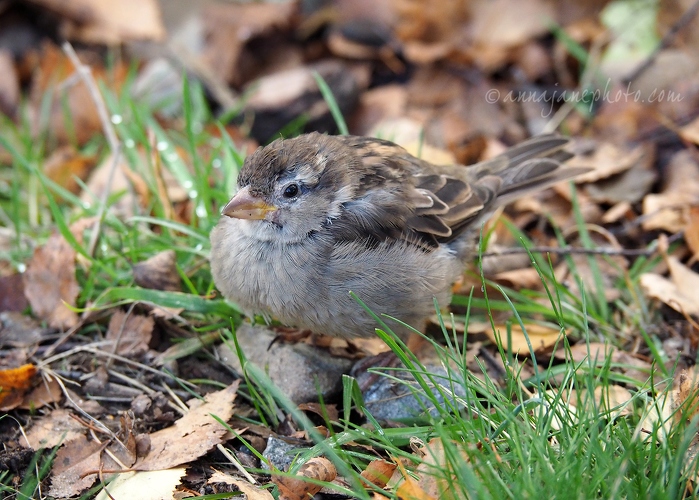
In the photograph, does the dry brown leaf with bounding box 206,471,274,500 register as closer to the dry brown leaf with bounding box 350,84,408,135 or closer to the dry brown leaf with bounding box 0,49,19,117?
the dry brown leaf with bounding box 350,84,408,135

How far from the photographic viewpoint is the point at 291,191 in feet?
11.1

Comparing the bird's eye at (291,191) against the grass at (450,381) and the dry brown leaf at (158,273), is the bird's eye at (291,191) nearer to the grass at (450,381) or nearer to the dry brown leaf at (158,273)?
the grass at (450,381)

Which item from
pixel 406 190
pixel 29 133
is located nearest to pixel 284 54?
pixel 29 133

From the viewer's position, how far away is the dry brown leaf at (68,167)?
523 centimetres

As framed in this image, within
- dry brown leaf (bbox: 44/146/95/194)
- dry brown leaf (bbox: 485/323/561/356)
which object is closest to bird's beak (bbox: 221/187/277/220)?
dry brown leaf (bbox: 485/323/561/356)

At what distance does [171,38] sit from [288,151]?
3.82 metres

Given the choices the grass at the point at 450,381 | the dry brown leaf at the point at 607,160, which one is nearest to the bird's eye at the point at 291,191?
the grass at the point at 450,381

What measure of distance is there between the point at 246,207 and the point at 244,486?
1262 mm

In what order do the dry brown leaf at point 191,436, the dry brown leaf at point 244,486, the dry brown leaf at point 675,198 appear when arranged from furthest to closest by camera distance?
the dry brown leaf at point 675,198
the dry brown leaf at point 191,436
the dry brown leaf at point 244,486

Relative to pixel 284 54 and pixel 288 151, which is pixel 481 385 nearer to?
pixel 288 151

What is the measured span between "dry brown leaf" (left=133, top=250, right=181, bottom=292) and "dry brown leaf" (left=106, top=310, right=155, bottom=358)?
19 centimetres

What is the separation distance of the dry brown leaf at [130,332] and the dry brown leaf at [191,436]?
53 centimetres

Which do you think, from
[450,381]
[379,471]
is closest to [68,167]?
→ [379,471]

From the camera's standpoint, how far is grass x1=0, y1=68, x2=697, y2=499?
93.5 inches
